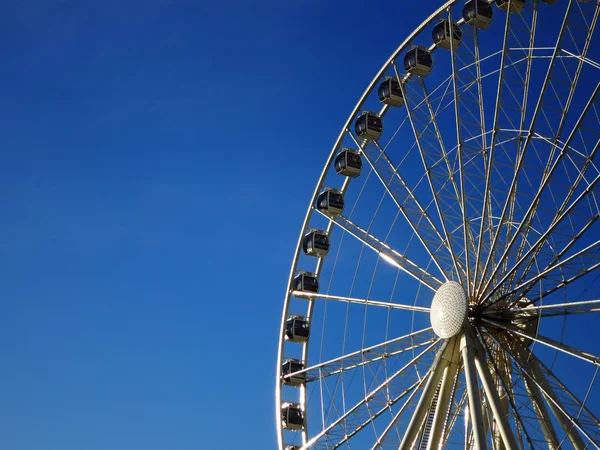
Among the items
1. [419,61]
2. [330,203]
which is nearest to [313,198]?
[330,203]

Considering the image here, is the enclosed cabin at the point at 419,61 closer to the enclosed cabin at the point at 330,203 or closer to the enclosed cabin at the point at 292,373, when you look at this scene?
the enclosed cabin at the point at 330,203

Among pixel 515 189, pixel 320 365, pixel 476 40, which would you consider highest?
pixel 476 40

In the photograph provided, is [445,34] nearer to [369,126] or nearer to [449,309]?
[369,126]

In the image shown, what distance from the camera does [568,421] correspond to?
27.7 metres

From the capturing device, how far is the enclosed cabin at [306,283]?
35750mm

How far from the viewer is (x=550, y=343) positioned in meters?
27.4

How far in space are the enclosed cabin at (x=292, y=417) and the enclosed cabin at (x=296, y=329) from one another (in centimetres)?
227

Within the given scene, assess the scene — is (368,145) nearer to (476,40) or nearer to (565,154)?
(476,40)

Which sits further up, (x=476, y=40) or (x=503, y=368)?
(x=476, y=40)

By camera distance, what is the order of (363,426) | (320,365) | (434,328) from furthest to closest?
(320,365), (363,426), (434,328)

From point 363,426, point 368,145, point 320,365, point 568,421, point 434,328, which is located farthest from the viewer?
point 368,145

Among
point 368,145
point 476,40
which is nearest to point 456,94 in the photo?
point 476,40

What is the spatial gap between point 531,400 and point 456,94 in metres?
8.96

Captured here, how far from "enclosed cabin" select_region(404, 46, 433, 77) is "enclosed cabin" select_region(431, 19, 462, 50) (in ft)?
1.69
